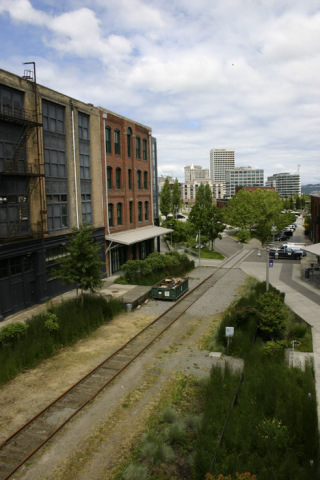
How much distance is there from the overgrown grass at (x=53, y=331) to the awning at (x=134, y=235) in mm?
10015

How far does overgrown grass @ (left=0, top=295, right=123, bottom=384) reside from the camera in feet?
53.5

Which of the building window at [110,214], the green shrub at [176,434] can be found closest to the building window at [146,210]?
the building window at [110,214]

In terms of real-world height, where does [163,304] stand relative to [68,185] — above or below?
below

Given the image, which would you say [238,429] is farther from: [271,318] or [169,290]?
[169,290]

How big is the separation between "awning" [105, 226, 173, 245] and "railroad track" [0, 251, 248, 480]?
1256 cm

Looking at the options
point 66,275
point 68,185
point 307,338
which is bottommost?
point 307,338

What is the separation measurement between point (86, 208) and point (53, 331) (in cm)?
1514

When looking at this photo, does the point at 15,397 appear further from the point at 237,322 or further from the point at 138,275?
the point at 138,275

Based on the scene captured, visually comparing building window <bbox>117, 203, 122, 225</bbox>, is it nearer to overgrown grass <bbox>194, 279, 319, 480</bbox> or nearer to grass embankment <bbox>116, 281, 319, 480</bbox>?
overgrown grass <bbox>194, 279, 319, 480</bbox>

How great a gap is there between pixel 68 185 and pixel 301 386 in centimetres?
2208

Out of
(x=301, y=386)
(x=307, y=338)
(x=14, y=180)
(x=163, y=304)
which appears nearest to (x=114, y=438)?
(x=301, y=386)

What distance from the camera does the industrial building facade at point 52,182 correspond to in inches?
920

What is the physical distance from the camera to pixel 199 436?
420 inches

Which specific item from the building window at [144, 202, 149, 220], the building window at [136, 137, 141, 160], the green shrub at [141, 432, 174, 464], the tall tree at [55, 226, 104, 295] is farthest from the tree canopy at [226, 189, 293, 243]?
the green shrub at [141, 432, 174, 464]
